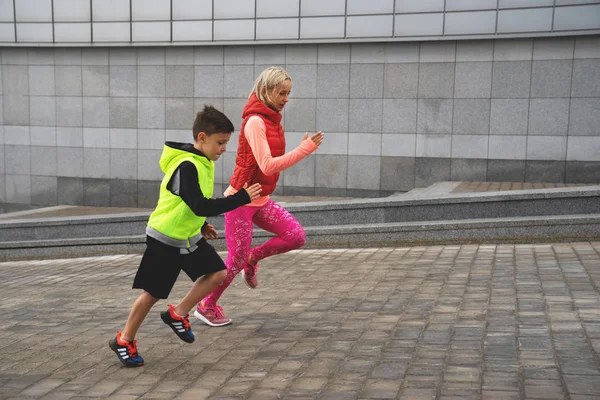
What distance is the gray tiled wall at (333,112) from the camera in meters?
13.8

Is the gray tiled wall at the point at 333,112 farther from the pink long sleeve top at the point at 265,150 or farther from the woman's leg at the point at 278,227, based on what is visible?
the pink long sleeve top at the point at 265,150

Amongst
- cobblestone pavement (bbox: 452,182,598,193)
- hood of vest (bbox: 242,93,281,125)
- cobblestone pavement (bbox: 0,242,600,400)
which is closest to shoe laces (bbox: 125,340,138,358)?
cobblestone pavement (bbox: 0,242,600,400)

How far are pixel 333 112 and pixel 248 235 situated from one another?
33.2 ft

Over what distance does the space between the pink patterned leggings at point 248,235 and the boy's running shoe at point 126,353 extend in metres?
1.05

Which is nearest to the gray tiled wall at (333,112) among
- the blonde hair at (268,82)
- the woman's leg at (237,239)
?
the woman's leg at (237,239)

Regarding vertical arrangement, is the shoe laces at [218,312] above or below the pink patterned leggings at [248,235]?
below

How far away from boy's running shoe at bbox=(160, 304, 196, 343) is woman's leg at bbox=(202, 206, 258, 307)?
76cm

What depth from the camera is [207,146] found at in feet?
14.1

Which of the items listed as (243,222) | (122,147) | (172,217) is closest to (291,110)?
(122,147)

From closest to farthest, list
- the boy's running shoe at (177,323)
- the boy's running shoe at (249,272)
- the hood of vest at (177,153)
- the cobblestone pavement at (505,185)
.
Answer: the hood of vest at (177,153) → the boy's running shoe at (177,323) → the boy's running shoe at (249,272) → the cobblestone pavement at (505,185)

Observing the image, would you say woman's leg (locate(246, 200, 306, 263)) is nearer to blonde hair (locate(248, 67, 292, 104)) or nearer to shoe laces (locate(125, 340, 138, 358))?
blonde hair (locate(248, 67, 292, 104))

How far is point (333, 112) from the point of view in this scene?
15.1 meters

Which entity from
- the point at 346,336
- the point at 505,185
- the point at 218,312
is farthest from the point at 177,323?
the point at 505,185

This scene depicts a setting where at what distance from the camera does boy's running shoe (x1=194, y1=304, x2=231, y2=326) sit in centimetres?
530
